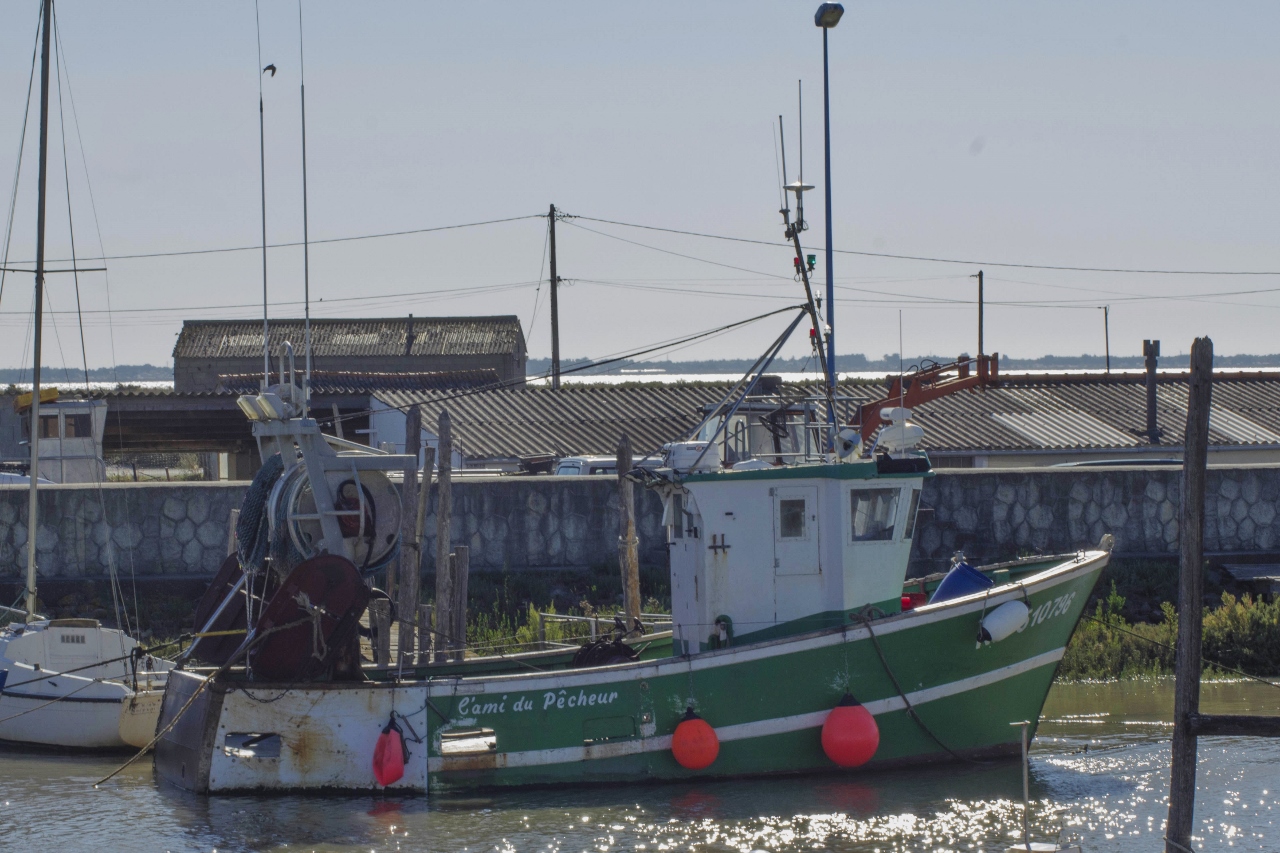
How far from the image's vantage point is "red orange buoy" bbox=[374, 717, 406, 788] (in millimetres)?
12266

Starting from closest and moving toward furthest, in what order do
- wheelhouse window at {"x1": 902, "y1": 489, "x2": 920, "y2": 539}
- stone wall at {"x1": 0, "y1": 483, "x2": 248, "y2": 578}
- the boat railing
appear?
wheelhouse window at {"x1": 902, "y1": 489, "x2": 920, "y2": 539}
the boat railing
stone wall at {"x1": 0, "y1": 483, "x2": 248, "y2": 578}

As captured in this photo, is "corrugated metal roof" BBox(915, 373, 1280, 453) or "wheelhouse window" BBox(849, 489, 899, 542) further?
"corrugated metal roof" BBox(915, 373, 1280, 453)

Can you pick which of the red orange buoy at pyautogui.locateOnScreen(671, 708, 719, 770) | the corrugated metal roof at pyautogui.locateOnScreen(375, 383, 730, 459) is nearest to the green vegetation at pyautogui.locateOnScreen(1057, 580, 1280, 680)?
the red orange buoy at pyautogui.locateOnScreen(671, 708, 719, 770)

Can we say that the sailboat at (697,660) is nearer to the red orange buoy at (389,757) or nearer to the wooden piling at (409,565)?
the red orange buoy at (389,757)

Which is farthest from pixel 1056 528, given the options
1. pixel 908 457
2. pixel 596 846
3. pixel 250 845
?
pixel 250 845

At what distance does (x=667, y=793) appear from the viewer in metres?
12.3

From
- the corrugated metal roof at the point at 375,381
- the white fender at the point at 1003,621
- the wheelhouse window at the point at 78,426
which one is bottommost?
the white fender at the point at 1003,621

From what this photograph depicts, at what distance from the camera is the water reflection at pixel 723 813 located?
11016 mm

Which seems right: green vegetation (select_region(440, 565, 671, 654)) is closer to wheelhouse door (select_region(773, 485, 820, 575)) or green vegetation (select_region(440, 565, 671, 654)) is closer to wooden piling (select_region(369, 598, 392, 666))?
wooden piling (select_region(369, 598, 392, 666))

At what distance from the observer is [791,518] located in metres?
12.9

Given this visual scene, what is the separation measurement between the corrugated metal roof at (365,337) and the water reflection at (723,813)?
30367 millimetres

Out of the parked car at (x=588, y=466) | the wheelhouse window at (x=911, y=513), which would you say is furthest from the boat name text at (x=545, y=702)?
the parked car at (x=588, y=466)

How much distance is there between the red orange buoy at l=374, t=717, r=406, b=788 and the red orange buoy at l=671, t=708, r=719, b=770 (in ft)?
7.68

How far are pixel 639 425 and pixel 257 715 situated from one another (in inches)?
656
